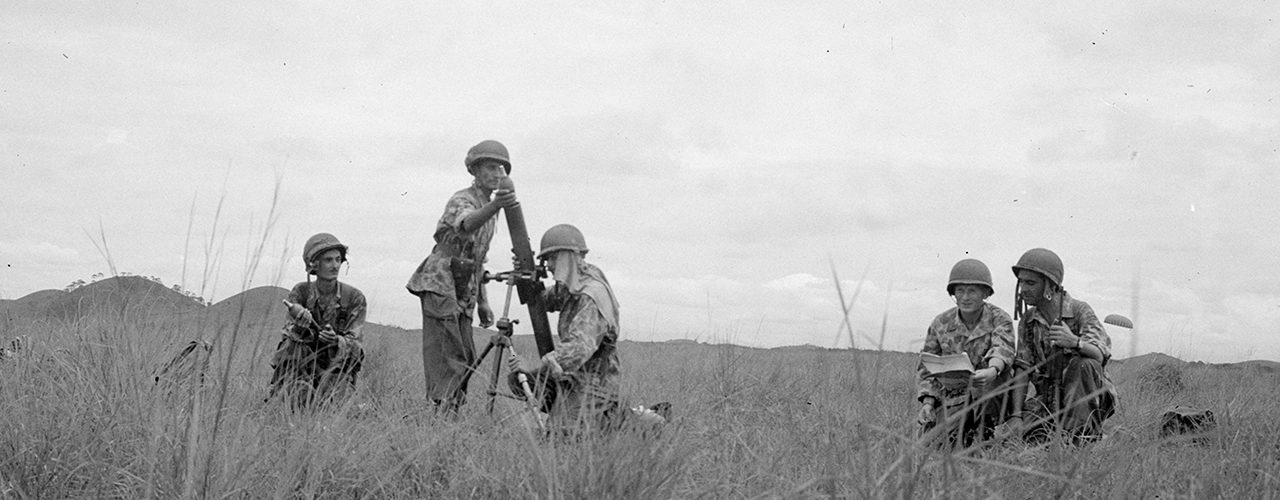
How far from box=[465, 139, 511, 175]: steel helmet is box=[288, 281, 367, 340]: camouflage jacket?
3.90 ft

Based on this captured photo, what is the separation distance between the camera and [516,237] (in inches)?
203

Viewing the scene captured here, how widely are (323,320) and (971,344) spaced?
384 cm

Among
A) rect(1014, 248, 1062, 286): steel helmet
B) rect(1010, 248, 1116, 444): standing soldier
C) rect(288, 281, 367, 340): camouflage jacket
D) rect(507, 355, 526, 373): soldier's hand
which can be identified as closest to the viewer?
rect(507, 355, 526, 373): soldier's hand

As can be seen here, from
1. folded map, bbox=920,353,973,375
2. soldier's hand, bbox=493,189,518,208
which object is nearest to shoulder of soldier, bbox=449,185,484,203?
soldier's hand, bbox=493,189,518,208

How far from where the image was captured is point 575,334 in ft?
15.1

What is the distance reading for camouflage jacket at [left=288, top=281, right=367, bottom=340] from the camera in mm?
6285

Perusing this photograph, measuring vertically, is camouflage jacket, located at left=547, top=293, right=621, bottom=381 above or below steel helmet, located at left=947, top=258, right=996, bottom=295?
below

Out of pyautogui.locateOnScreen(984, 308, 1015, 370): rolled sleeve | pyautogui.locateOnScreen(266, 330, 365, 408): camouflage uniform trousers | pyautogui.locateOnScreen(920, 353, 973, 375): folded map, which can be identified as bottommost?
pyautogui.locateOnScreen(266, 330, 365, 408): camouflage uniform trousers

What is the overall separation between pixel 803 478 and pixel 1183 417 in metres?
4.36

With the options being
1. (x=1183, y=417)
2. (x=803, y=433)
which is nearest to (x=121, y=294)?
(x=803, y=433)

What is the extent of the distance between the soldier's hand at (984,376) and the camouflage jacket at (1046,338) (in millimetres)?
438

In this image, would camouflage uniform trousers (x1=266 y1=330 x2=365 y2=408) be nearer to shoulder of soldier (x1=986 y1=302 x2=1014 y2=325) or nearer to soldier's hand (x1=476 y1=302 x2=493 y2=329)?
soldier's hand (x1=476 y1=302 x2=493 y2=329)

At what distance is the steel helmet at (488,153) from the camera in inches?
232

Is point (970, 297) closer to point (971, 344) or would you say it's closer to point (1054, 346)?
point (971, 344)
